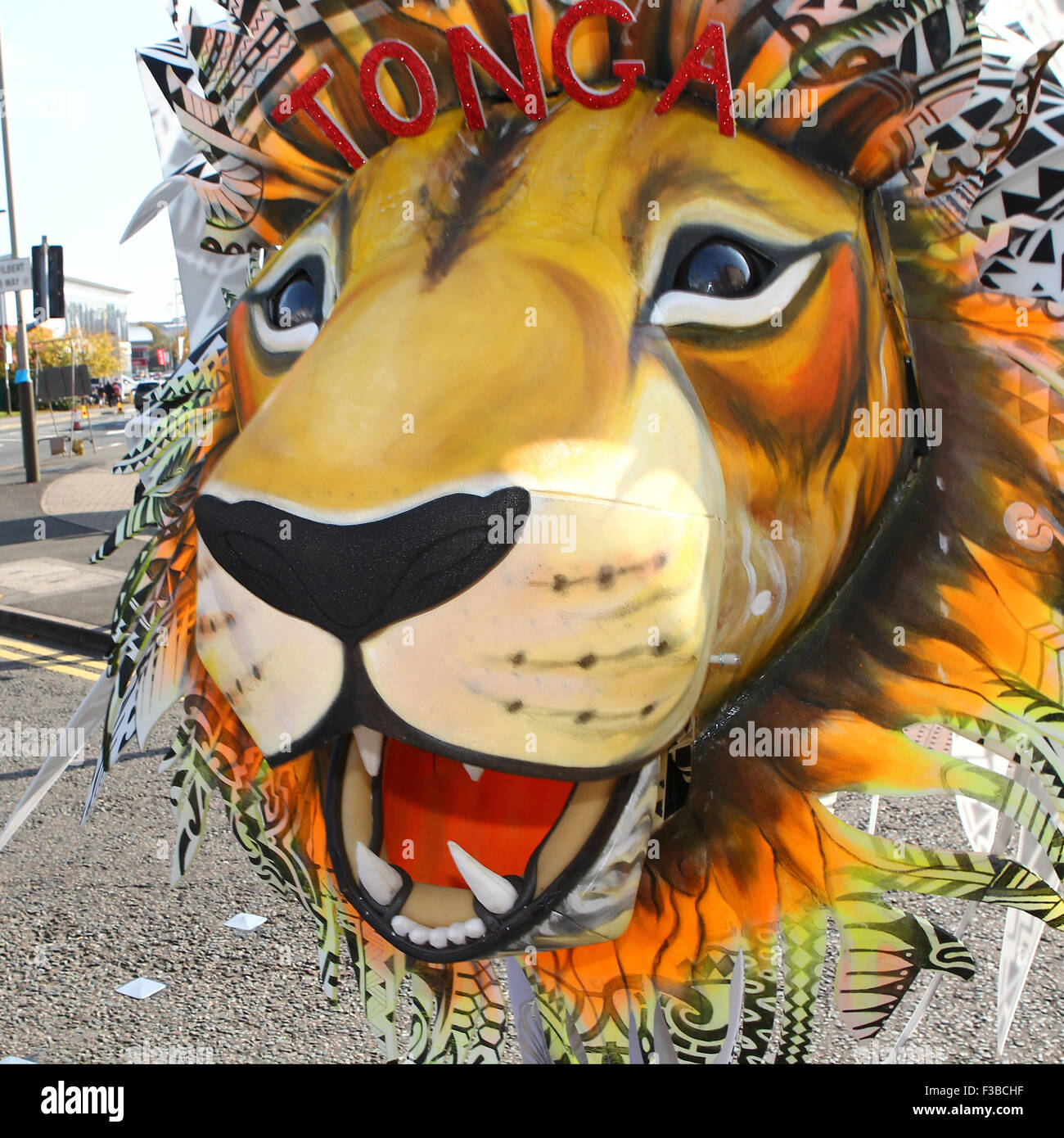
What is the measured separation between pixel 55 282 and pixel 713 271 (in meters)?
13.9

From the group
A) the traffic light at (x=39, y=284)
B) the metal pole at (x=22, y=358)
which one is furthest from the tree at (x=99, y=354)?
the traffic light at (x=39, y=284)

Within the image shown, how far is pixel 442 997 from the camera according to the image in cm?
164

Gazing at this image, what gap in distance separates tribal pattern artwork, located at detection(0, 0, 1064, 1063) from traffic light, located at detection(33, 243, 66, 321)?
12954 mm

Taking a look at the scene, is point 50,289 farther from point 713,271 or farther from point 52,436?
point 713,271

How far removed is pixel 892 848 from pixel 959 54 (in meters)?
0.94

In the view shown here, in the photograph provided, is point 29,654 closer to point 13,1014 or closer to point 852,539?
point 13,1014

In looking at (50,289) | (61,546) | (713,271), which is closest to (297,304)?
(713,271)

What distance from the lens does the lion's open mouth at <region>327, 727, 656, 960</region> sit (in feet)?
3.99

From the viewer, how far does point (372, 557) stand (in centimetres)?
105

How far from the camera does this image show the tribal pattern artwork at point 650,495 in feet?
3.51

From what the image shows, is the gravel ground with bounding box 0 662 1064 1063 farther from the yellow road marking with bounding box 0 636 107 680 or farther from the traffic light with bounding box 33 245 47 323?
the traffic light with bounding box 33 245 47 323

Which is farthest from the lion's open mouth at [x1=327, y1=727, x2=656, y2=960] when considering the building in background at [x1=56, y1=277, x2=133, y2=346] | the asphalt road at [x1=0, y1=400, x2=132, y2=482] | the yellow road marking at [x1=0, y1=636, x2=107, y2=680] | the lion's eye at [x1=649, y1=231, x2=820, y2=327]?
the building in background at [x1=56, y1=277, x2=133, y2=346]

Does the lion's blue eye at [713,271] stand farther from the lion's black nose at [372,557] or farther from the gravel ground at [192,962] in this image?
the gravel ground at [192,962]

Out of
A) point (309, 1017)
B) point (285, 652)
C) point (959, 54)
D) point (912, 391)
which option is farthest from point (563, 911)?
point (309, 1017)
